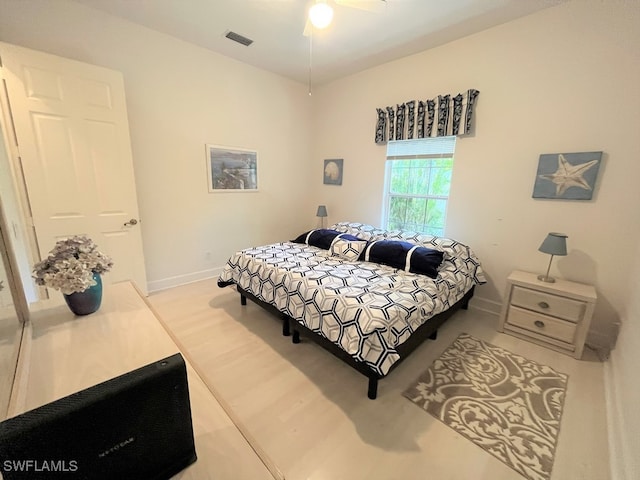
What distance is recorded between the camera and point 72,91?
2.26m

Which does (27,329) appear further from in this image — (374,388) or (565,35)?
(565,35)

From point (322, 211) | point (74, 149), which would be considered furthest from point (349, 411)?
point (74, 149)

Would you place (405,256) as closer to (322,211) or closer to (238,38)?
(322,211)

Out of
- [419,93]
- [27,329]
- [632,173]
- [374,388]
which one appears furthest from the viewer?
[419,93]

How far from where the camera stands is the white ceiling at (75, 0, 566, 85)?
2273 mm

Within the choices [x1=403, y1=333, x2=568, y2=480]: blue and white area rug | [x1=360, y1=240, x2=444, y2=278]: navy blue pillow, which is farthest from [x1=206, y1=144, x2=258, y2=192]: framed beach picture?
[x1=403, y1=333, x2=568, y2=480]: blue and white area rug

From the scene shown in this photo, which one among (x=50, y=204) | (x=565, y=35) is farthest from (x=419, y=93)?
(x=50, y=204)

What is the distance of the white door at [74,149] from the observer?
2109mm

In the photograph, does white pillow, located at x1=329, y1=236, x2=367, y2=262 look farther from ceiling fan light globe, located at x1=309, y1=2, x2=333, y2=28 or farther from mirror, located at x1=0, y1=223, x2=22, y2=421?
mirror, located at x1=0, y1=223, x2=22, y2=421

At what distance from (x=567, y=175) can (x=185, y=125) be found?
402 cm

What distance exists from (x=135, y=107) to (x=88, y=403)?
3230mm

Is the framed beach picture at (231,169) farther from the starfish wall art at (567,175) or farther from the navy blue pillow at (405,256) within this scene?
the starfish wall art at (567,175)

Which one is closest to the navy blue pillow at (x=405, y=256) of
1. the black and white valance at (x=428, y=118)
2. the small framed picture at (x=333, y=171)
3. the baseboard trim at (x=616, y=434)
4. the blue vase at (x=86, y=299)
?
the baseboard trim at (x=616, y=434)

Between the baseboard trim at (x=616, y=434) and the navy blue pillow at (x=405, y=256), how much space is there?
4.23ft
